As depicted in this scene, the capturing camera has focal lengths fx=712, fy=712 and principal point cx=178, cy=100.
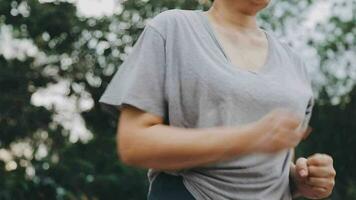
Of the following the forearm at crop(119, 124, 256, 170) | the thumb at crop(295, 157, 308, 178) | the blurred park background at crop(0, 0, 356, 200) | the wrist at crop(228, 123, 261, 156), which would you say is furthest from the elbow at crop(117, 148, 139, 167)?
the blurred park background at crop(0, 0, 356, 200)

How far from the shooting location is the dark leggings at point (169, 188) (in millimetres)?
1164

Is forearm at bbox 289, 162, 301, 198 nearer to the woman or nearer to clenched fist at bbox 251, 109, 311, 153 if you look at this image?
the woman

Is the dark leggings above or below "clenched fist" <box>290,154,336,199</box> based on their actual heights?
above

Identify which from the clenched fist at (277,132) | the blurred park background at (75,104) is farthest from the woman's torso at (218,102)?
the blurred park background at (75,104)

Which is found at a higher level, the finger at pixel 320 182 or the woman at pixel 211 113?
the woman at pixel 211 113

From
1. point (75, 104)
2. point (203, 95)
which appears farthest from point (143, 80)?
point (75, 104)

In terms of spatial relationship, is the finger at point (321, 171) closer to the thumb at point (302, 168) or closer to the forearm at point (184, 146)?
the thumb at point (302, 168)

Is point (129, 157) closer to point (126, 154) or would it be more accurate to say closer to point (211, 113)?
point (126, 154)

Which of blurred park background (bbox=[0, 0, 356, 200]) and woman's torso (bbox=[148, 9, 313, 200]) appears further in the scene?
blurred park background (bbox=[0, 0, 356, 200])

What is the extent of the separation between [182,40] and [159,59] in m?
0.06

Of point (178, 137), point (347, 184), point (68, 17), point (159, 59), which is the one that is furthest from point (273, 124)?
point (347, 184)

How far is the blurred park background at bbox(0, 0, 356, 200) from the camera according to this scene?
7.76m

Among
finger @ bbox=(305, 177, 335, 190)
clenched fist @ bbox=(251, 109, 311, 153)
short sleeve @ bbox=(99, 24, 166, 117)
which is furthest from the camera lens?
finger @ bbox=(305, 177, 335, 190)

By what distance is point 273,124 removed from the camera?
100 centimetres
